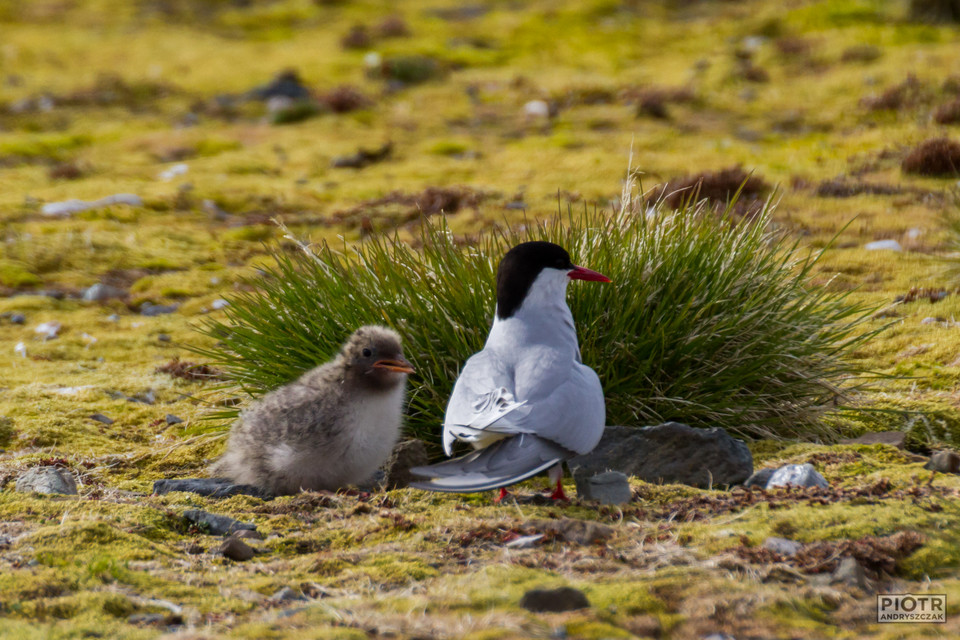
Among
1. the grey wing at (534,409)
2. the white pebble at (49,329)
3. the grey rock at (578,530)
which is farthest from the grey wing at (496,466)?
the white pebble at (49,329)

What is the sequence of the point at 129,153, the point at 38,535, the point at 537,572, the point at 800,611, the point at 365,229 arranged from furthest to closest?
1. the point at 129,153
2. the point at 365,229
3. the point at 38,535
4. the point at 537,572
5. the point at 800,611

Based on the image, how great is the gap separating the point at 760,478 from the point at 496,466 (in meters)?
1.63

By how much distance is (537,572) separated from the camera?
3.87 metres

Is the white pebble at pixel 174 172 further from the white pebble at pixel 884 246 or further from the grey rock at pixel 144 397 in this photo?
the white pebble at pixel 884 246

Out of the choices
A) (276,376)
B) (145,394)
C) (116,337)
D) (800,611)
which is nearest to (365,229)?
(116,337)

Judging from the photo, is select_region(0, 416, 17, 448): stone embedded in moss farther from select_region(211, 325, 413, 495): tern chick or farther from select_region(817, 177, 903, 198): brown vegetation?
select_region(817, 177, 903, 198): brown vegetation

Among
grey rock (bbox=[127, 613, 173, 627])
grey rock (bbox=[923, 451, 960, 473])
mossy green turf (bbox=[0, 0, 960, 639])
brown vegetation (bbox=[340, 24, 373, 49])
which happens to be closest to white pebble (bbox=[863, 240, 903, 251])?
mossy green turf (bbox=[0, 0, 960, 639])

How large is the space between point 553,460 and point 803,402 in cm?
248

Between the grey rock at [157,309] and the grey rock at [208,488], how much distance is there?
5096 millimetres

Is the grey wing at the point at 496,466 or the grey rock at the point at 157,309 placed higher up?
the grey wing at the point at 496,466

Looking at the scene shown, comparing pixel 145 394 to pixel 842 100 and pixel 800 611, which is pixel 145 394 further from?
pixel 842 100

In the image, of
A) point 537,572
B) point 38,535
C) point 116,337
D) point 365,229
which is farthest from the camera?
point 365,229

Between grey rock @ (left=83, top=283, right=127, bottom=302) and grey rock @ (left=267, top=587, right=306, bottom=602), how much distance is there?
787 cm

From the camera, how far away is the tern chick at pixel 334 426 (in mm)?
5414
